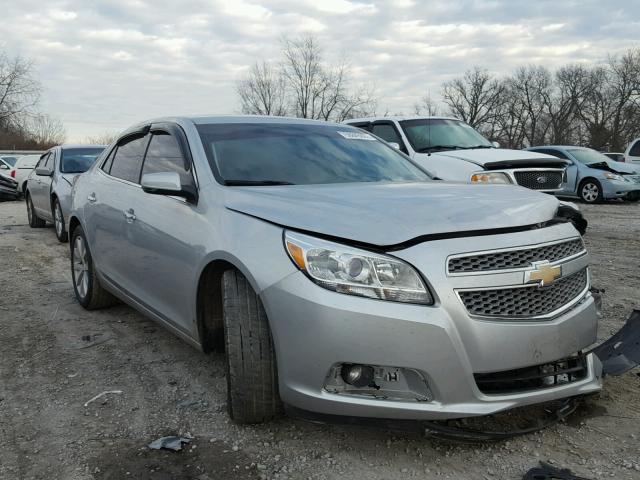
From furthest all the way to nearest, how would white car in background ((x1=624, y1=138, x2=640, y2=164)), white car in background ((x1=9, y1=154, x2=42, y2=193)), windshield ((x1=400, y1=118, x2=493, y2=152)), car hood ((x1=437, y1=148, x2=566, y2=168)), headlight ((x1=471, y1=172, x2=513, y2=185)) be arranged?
white car in background ((x1=9, y1=154, x2=42, y2=193)) → white car in background ((x1=624, y1=138, x2=640, y2=164)) → windshield ((x1=400, y1=118, x2=493, y2=152)) → car hood ((x1=437, y1=148, x2=566, y2=168)) → headlight ((x1=471, y1=172, x2=513, y2=185))

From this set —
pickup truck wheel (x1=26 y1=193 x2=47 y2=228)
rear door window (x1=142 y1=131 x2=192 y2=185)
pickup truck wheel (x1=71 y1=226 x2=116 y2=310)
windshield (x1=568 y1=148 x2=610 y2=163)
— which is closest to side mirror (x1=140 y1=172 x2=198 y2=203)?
rear door window (x1=142 y1=131 x2=192 y2=185)

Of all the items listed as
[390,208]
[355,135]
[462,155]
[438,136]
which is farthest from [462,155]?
[390,208]

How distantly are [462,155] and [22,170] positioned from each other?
653 inches

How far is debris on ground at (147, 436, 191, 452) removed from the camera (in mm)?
2656

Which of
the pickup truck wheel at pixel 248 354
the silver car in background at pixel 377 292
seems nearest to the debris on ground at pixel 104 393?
the silver car in background at pixel 377 292

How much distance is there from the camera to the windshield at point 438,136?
28.5 feet

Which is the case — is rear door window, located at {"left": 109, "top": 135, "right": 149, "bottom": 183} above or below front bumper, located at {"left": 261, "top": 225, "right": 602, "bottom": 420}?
above

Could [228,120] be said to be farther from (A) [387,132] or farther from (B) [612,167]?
(B) [612,167]

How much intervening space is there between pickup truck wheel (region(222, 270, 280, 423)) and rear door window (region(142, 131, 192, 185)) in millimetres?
918

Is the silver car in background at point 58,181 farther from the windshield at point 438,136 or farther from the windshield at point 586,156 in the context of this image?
the windshield at point 586,156

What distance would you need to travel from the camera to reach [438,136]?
885cm

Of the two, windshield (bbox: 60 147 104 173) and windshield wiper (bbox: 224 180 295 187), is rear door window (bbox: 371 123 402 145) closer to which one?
windshield (bbox: 60 147 104 173)

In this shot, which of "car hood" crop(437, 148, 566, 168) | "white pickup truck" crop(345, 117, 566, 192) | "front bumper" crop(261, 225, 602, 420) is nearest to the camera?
"front bumper" crop(261, 225, 602, 420)

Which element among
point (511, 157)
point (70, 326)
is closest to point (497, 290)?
point (70, 326)
